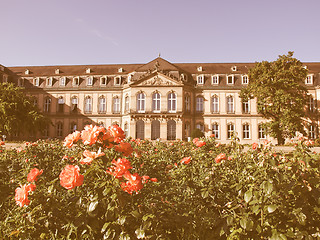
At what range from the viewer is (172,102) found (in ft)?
107

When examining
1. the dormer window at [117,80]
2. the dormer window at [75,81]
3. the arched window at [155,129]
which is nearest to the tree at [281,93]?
the arched window at [155,129]

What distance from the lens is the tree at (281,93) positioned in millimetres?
26547

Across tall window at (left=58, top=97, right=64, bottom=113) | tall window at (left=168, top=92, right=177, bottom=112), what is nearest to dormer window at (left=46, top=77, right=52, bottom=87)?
tall window at (left=58, top=97, right=64, bottom=113)

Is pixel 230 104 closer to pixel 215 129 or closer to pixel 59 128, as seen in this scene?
pixel 215 129

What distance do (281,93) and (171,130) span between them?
13191mm

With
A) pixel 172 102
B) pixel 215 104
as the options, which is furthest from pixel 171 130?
pixel 215 104

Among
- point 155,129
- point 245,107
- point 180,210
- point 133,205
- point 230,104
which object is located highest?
point 230,104

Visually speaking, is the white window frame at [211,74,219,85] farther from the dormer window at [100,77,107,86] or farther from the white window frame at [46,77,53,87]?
the white window frame at [46,77,53,87]

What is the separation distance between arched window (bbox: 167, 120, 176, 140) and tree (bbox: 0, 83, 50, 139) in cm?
1505

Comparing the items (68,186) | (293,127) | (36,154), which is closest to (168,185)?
(68,186)

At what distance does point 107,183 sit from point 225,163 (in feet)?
10.4

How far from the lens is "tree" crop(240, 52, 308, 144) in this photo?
2655 centimetres

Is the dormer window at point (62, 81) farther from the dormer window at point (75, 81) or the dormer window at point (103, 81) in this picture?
the dormer window at point (103, 81)

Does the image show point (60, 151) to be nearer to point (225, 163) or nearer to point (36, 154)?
point (36, 154)
